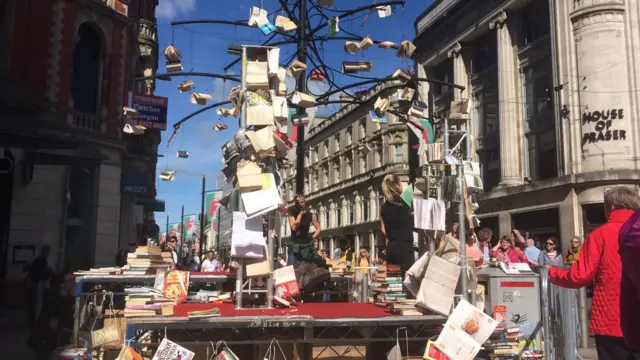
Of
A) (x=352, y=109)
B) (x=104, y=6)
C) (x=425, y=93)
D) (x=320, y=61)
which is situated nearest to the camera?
(x=320, y=61)

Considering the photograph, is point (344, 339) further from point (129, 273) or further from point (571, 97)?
point (571, 97)

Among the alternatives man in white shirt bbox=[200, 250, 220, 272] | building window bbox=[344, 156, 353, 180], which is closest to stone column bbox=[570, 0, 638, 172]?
man in white shirt bbox=[200, 250, 220, 272]

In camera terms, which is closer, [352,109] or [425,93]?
[425,93]

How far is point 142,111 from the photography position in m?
19.5

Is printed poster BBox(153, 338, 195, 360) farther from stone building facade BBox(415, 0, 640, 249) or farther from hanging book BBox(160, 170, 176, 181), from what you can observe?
stone building facade BBox(415, 0, 640, 249)

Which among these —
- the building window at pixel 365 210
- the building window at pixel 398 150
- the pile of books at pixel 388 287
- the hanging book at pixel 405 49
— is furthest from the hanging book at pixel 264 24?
the building window at pixel 365 210

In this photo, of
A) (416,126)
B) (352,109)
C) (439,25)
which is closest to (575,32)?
(439,25)

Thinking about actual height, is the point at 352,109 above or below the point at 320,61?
above

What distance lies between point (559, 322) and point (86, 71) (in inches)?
721

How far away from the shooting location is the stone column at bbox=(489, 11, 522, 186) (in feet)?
82.5

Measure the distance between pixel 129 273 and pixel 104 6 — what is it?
1506cm

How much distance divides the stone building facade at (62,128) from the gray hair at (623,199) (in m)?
13.6

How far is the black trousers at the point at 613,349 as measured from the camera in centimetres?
385

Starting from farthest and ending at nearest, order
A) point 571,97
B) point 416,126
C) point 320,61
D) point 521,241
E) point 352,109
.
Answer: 1. point 352,109
2. point 571,97
3. point 521,241
4. point 320,61
5. point 416,126
